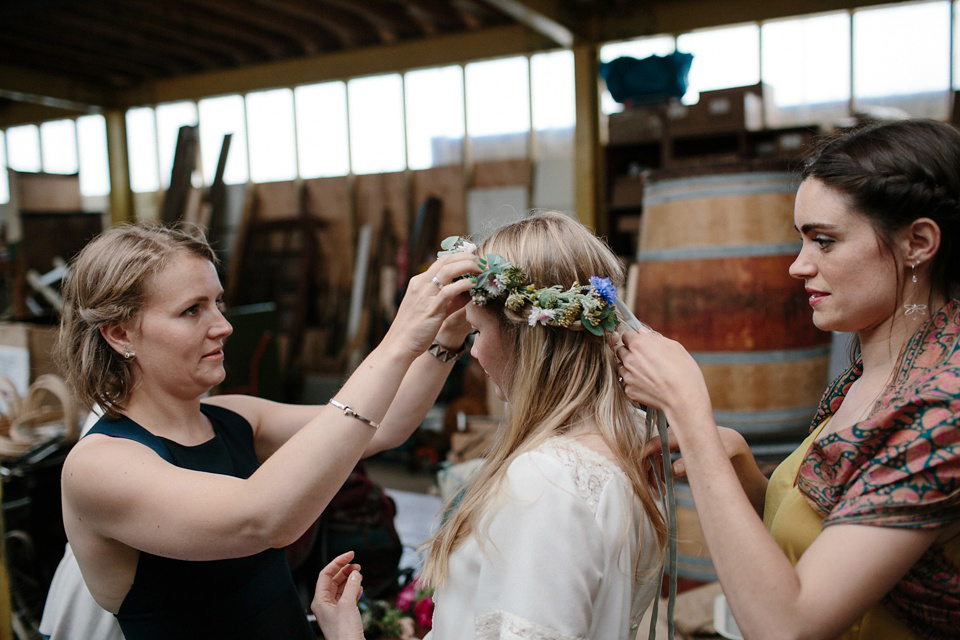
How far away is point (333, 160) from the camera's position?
31.8 ft

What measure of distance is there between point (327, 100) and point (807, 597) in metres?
9.50

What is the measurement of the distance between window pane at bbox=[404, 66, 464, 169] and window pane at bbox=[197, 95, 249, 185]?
2601 millimetres

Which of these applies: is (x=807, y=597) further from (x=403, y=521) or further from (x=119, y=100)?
(x=119, y=100)

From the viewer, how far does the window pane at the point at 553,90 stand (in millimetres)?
8086

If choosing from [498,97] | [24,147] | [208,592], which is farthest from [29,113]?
[208,592]

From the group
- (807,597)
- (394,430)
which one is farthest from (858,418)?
(394,430)

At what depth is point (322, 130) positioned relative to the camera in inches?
381

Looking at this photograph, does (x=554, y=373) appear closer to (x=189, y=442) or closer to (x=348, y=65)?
(x=189, y=442)

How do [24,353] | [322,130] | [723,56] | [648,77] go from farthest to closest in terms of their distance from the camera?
[322,130], [723,56], [648,77], [24,353]

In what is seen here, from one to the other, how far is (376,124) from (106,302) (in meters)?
8.15

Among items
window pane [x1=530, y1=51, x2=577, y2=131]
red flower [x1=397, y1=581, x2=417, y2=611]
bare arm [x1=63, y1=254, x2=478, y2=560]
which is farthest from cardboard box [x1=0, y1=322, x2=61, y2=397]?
window pane [x1=530, y1=51, x2=577, y2=131]

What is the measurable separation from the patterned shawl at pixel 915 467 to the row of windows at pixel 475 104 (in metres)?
6.60

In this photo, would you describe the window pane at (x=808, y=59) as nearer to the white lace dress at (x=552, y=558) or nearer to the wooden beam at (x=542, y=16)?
the wooden beam at (x=542, y=16)

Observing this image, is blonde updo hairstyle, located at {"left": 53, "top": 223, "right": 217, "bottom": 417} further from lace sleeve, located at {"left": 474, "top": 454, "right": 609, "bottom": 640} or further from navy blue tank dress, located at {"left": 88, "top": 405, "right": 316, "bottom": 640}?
lace sleeve, located at {"left": 474, "top": 454, "right": 609, "bottom": 640}
